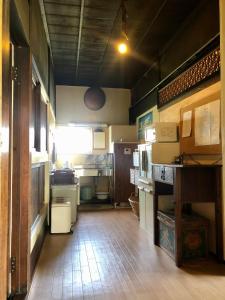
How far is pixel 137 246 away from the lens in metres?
3.34

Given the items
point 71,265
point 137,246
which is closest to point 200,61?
point 137,246

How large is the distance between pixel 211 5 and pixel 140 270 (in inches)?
126

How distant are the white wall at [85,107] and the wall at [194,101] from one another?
2.66m

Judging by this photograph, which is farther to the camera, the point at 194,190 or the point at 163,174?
the point at 163,174

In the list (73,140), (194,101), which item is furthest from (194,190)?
(73,140)

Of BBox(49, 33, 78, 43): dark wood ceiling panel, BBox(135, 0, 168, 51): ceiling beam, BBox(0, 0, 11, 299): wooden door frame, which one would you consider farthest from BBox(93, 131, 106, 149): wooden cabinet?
BBox(0, 0, 11, 299): wooden door frame

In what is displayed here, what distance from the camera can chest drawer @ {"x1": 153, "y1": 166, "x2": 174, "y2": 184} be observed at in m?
2.94

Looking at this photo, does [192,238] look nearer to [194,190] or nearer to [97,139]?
[194,190]

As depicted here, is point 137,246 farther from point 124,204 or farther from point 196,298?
point 124,204

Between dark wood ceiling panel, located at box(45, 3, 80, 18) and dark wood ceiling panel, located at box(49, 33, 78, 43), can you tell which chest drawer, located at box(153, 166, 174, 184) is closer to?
dark wood ceiling panel, located at box(45, 3, 80, 18)

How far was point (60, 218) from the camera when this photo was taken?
12.8ft

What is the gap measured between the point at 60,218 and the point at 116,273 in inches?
64.4

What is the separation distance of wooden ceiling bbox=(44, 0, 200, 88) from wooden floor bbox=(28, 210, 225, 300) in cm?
326

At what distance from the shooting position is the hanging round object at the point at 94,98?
6695mm
